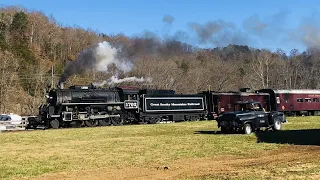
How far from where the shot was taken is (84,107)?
125 ft

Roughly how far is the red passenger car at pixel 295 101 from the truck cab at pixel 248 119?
2608 cm

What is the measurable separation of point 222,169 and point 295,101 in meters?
44.4

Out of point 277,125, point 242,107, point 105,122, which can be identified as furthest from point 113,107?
point 277,125

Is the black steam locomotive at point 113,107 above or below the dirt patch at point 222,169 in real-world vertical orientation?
above

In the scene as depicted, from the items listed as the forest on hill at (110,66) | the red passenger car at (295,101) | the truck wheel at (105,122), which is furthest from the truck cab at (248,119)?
the forest on hill at (110,66)

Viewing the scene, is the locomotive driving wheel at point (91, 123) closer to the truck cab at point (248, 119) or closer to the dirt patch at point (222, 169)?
the truck cab at point (248, 119)

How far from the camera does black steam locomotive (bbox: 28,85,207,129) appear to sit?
1441 inches

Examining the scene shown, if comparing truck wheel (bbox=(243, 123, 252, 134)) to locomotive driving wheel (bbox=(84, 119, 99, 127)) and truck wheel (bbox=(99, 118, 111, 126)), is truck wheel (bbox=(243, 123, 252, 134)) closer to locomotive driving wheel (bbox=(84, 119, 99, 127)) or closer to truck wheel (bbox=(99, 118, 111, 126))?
truck wheel (bbox=(99, 118, 111, 126))

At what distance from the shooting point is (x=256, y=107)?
2617 centimetres

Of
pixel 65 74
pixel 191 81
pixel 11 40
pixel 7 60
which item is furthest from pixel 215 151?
pixel 11 40

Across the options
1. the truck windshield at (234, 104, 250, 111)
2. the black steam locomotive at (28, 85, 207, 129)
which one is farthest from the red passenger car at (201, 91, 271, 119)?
the truck windshield at (234, 104, 250, 111)

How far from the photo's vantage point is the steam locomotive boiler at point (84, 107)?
119 feet

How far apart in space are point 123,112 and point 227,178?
101ft

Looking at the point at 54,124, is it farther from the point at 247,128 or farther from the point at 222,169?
the point at 222,169
